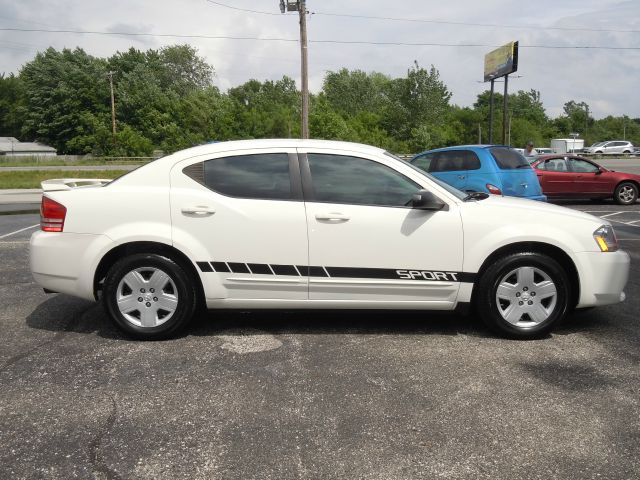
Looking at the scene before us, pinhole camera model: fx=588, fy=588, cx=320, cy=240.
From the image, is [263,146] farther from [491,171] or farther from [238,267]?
[491,171]

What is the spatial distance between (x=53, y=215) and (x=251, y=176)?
1.57 metres

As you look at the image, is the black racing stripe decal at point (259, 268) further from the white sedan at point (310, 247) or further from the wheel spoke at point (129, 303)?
the wheel spoke at point (129, 303)

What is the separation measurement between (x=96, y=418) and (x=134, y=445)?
44cm

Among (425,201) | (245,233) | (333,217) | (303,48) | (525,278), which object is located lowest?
(525,278)

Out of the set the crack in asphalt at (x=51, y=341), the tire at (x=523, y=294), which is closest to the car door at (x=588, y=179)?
the tire at (x=523, y=294)

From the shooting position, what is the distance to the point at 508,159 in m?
11.1

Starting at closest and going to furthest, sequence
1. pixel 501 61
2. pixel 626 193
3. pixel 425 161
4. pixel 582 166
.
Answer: pixel 425 161 < pixel 582 166 < pixel 626 193 < pixel 501 61

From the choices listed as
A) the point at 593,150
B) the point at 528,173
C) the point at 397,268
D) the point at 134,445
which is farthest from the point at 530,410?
the point at 593,150

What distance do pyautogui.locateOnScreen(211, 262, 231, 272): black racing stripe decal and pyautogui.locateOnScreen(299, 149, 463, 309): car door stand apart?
656 millimetres

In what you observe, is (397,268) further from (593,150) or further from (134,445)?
(593,150)

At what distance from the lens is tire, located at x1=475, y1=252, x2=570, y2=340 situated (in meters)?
4.53

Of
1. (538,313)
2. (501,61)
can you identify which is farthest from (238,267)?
(501,61)

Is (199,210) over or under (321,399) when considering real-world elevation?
over

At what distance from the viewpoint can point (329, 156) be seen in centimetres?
468
